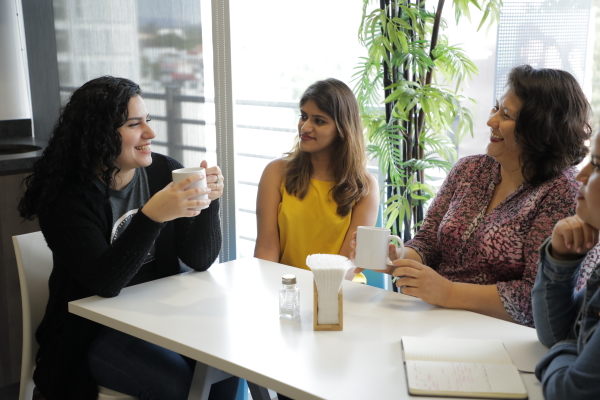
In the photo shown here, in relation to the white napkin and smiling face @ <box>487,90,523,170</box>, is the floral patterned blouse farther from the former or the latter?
the white napkin

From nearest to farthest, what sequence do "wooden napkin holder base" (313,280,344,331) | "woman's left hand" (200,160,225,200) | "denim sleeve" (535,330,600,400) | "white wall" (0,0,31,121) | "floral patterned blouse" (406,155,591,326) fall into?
"denim sleeve" (535,330,600,400) → "wooden napkin holder base" (313,280,344,331) → "floral patterned blouse" (406,155,591,326) → "woman's left hand" (200,160,225,200) → "white wall" (0,0,31,121)

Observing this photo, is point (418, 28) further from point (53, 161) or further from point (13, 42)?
point (13, 42)

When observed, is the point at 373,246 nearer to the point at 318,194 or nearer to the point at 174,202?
the point at 174,202

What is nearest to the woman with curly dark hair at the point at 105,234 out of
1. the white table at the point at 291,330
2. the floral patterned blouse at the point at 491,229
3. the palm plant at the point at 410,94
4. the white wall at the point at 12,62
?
the white table at the point at 291,330

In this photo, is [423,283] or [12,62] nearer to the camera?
[423,283]

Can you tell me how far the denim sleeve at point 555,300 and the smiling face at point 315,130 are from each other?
1113mm

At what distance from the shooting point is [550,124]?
163 centimetres

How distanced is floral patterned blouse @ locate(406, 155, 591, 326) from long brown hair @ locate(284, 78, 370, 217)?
345mm

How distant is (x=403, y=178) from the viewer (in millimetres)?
2600

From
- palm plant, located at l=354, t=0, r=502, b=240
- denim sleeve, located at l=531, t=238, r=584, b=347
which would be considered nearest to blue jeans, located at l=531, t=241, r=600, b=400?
denim sleeve, located at l=531, t=238, r=584, b=347

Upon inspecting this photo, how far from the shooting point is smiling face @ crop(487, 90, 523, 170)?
5.54 ft

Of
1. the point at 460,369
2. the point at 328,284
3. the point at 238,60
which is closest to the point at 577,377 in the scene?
the point at 460,369

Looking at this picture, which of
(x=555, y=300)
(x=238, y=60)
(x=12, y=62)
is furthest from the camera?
(x=12, y=62)

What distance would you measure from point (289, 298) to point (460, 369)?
1.42 ft
